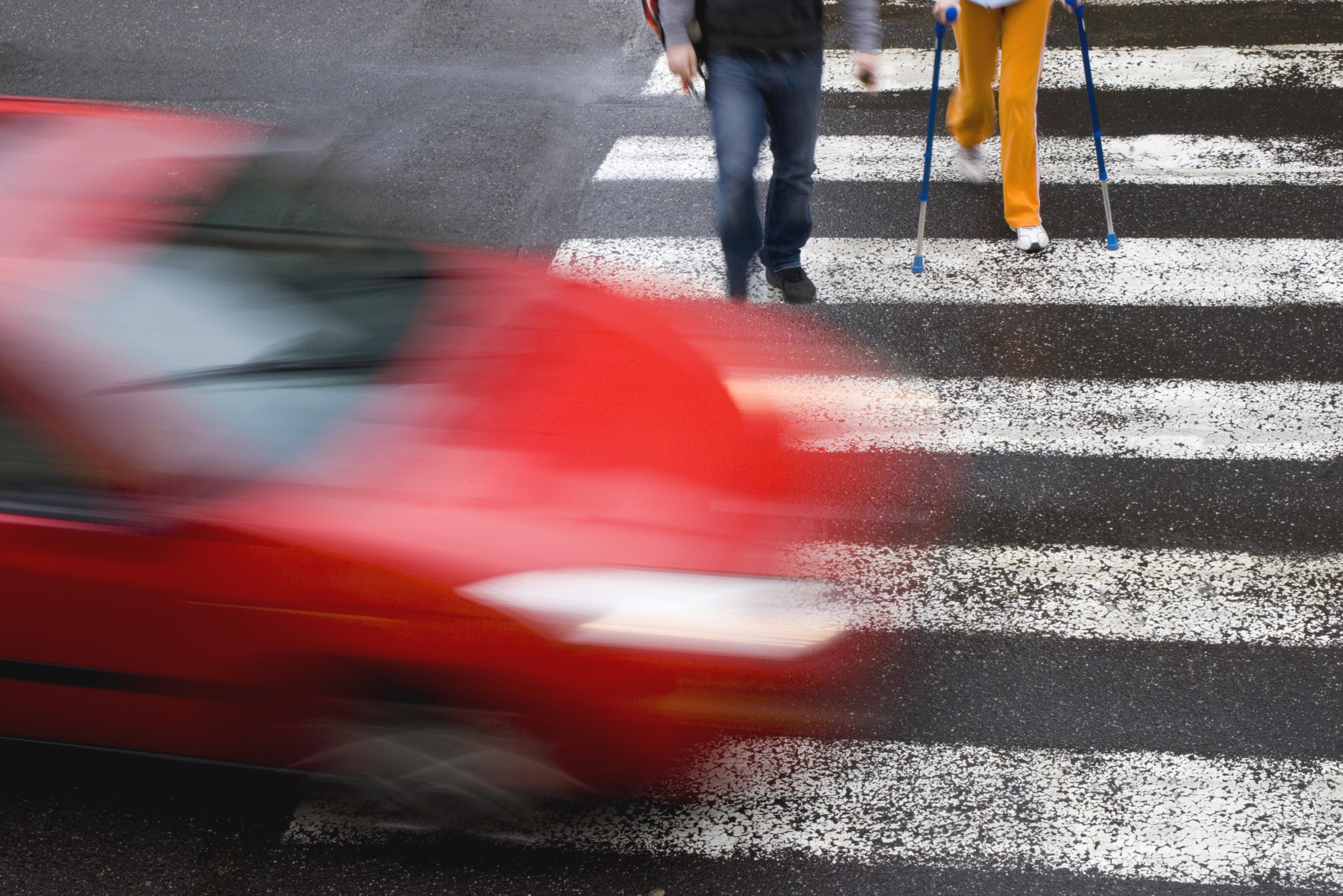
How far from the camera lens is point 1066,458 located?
4551 millimetres

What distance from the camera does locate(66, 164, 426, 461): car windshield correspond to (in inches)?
119

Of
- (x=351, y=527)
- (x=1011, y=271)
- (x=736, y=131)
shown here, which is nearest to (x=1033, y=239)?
(x=1011, y=271)

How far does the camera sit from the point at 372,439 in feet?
9.93

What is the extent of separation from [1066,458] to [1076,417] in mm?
268

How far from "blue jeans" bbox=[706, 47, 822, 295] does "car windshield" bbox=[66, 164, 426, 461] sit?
1.83m

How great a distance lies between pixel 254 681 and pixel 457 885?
2.54 feet

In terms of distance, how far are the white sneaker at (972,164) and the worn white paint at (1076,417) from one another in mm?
1872

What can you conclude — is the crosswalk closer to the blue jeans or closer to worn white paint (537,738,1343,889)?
worn white paint (537,738,1343,889)

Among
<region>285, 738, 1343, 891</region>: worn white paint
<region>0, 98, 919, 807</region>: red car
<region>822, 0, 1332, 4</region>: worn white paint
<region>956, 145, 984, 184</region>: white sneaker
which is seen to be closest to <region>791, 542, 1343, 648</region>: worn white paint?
<region>285, 738, 1343, 891</region>: worn white paint

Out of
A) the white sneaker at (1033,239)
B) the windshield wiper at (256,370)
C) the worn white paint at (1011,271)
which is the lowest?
the worn white paint at (1011,271)

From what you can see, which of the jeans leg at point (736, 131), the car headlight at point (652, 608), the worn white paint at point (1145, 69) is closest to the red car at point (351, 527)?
the car headlight at point (652, 608)

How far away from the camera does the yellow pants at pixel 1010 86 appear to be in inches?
212

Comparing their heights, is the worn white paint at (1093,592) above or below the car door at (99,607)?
below

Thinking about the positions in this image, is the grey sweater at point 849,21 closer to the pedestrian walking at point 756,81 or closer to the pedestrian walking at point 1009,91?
the pedestrian walking at point 756,81
